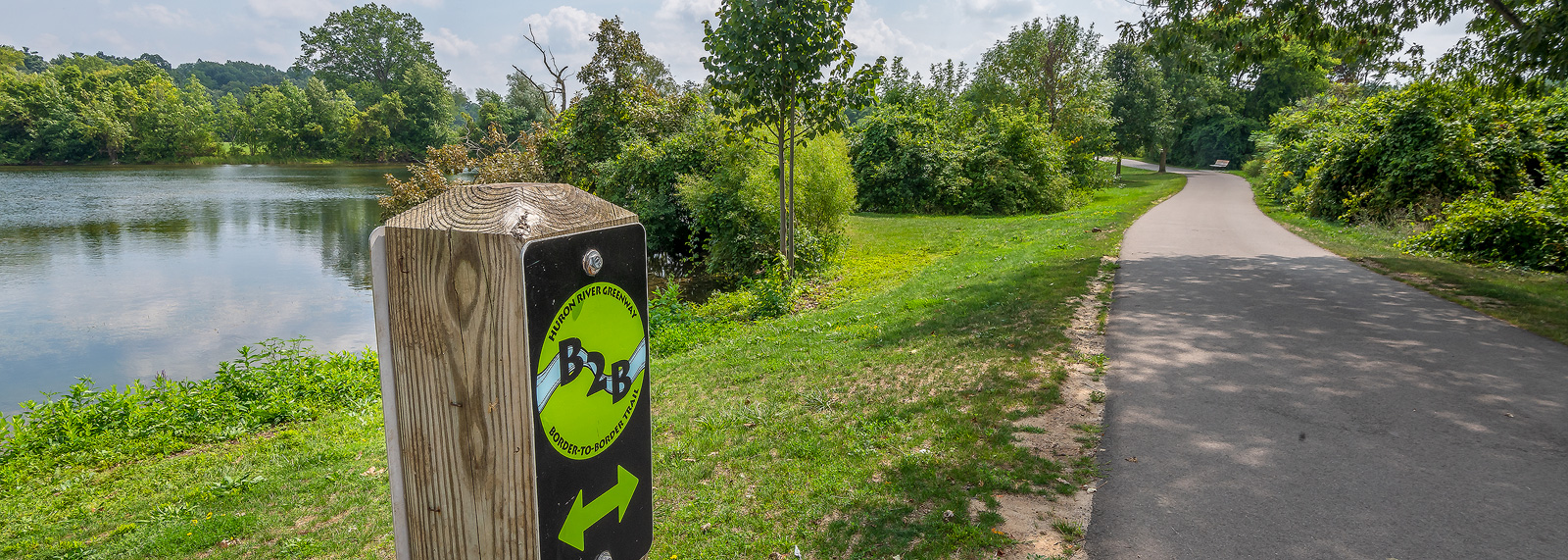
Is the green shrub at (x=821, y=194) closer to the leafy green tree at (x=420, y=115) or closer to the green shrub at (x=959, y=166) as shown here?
the green shrub at (x=959, y=166)

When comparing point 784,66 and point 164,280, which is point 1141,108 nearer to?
point 784,66

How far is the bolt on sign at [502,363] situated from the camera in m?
1.37

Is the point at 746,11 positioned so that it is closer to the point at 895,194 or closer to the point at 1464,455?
the point at 1464,455

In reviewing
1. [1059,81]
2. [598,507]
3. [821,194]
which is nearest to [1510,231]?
[821,194]

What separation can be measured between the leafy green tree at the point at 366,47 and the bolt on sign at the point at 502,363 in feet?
317

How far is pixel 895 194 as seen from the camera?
25453mm

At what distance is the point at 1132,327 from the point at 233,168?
67.8m

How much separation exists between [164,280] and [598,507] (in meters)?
20.1

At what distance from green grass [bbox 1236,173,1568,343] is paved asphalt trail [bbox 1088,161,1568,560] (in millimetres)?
418

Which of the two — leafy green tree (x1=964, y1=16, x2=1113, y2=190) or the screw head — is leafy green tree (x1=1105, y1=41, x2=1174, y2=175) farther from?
the screw head

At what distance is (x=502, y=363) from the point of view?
4.56 feet

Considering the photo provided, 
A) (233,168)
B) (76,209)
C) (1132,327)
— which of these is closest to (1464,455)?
(1132,327)

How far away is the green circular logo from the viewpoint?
1.45 metres

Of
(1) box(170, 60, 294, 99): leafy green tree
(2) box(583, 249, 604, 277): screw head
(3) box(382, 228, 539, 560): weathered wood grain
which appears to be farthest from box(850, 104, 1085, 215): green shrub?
(1) box(170, 60, 294, 99): leafy green tree
